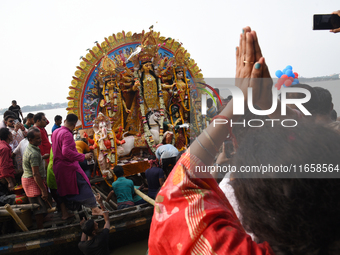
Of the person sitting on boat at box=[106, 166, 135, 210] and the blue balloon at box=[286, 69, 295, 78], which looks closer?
the blue balloon at box=[286, 69, 295, 78]

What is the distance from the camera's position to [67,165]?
3.54 meters

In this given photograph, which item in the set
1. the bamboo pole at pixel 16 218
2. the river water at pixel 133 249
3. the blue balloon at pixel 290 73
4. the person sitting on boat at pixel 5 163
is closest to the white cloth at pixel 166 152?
the river water at pixel 133 249

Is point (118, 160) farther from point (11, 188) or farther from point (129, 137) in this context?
point (11, 188)

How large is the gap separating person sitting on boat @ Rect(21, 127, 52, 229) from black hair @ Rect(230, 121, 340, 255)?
3264 millimetres

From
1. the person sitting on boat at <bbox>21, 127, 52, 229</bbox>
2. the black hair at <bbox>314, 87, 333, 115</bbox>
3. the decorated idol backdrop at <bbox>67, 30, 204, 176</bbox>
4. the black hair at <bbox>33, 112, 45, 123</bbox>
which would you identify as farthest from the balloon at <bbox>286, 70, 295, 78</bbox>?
the black hair at <bbox>33, 112, 45, 123</bbox>

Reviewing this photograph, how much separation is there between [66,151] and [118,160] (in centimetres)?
266

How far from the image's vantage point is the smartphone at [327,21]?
131 cm

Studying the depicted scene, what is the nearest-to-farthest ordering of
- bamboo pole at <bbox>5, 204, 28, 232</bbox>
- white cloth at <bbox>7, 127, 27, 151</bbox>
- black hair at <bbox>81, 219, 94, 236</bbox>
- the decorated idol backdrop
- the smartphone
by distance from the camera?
the smartphone < black hair at <bbox>81, 219, 94, 236</bbox> < bamboo pole at <bbox>5, 204, 28, 232</bbox> < white cloth at <bbox>7, 127, 27, 151</bbox> < the decorated idol backdrop

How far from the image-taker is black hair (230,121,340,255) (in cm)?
65

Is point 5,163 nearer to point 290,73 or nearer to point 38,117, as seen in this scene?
point 38,117

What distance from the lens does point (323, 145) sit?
68cm

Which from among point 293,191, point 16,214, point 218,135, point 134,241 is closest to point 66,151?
point 16,214

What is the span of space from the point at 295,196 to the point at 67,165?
11.3ft

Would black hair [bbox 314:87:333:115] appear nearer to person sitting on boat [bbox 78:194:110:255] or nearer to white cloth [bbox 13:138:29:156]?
person sitting on boat [bbox 78:194:110:255]
